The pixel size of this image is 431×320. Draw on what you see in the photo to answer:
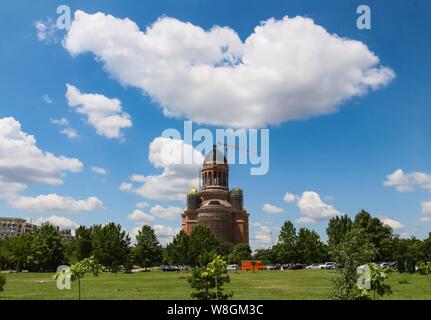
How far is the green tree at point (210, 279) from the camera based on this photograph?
23.1 metres

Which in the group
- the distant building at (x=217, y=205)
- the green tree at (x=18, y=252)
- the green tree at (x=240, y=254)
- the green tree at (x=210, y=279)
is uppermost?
the distant building at (x=217, y=205)

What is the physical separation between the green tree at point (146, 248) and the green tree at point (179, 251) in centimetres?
286

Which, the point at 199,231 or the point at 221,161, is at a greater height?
the point at 221,161

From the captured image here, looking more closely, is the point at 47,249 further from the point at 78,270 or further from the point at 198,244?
the point at 78,270

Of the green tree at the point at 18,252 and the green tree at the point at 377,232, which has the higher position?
the green tree at the point at 377,232

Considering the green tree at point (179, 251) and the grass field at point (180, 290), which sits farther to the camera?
the green tree at point (179, 251)

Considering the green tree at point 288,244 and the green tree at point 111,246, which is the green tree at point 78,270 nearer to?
the green tree at point 111,246

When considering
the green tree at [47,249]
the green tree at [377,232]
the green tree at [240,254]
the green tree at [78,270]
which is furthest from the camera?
the green tree at [240,254]

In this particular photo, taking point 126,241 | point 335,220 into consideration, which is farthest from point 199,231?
point 335,220

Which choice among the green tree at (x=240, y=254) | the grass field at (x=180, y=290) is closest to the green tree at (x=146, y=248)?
the green tree at (x=240, y=254)

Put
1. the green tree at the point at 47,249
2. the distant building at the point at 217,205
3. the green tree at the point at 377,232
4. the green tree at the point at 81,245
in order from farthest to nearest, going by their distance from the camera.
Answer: the distant building at the point at 217,205, the green tree at the point at 47,249, the green tree at the point at 81,245, the green tree at the point at 377,232
